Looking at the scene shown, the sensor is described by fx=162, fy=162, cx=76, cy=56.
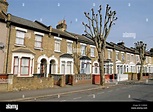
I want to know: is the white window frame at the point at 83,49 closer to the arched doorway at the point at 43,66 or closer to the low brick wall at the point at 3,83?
the arched doorway at the point at 43,66

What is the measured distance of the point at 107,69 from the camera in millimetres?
32906

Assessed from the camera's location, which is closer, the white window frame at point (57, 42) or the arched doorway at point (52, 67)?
the arched doorway at point (52, 67)

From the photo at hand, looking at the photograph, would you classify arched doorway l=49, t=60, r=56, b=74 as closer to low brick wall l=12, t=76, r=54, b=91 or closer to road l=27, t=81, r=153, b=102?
low brick wall l=12, t=76, r=54, b=91

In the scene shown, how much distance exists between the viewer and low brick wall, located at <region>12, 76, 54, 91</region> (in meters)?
13.8

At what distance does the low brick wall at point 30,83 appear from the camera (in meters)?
13.8

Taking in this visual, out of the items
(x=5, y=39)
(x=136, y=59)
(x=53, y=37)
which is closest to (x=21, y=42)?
(x=5, y=39)

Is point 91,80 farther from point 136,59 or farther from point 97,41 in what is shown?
point 136,59

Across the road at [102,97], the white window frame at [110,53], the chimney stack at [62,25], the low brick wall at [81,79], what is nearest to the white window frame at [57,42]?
the low brick wall at [81,79]

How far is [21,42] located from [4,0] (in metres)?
5.95

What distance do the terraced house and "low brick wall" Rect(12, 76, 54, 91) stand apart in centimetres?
327

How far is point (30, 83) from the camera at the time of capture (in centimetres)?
1481

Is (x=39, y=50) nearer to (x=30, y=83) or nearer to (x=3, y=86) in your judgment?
(x=30, y=83)

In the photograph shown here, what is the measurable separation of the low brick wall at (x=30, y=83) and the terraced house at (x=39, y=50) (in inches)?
129
